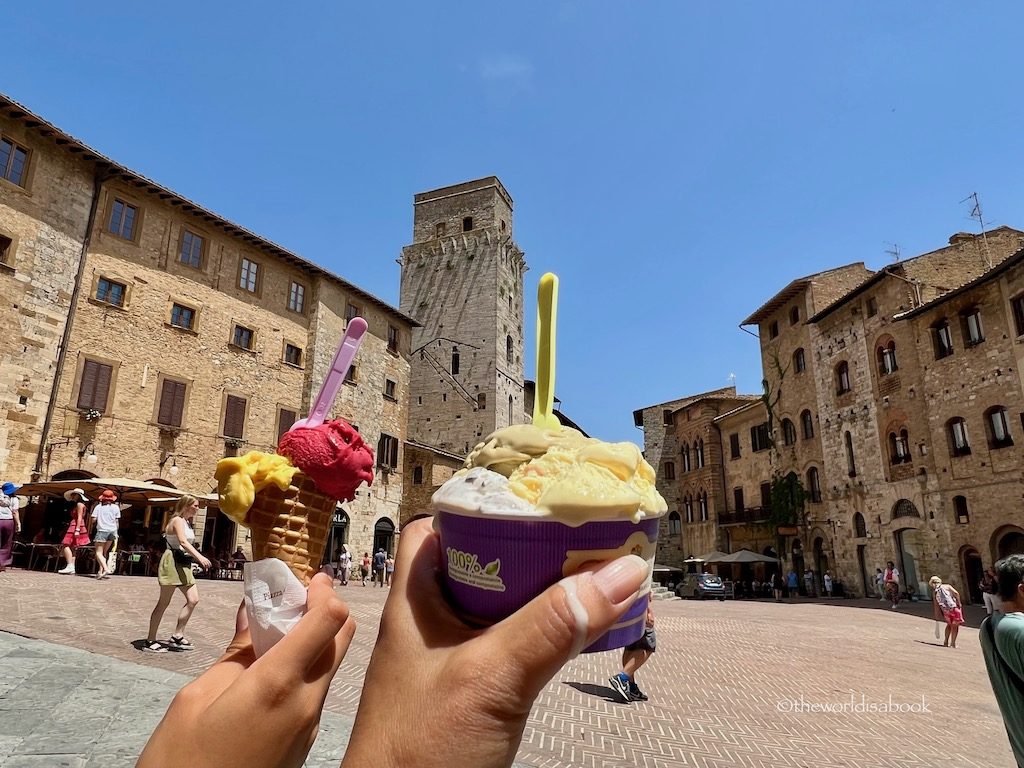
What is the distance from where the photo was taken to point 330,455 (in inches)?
87.6

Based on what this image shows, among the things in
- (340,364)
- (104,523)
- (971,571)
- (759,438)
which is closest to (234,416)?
(104,523)

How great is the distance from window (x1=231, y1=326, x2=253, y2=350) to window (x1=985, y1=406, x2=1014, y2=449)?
28.0 meters

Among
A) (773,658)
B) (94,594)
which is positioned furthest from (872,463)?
(94,594)

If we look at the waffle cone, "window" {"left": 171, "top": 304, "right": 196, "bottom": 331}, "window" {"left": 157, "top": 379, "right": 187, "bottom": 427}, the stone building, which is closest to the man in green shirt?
the waffle cone

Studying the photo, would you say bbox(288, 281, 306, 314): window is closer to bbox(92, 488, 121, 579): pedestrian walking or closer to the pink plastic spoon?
bbox(92, 488, 121, 579): pedestrian walking

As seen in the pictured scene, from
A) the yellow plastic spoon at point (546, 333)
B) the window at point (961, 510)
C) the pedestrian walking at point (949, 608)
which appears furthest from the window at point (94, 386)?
the window at point (961, 510)

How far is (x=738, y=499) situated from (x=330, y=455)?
3679cm

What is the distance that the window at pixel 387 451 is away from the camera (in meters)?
28.7

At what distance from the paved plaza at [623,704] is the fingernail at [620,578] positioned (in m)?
3.02

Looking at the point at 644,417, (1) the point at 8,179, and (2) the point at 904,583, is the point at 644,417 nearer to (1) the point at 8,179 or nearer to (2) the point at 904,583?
(2) the point at 904,583

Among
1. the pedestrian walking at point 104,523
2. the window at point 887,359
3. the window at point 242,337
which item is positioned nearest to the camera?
the pedestrian walking at point 104,523

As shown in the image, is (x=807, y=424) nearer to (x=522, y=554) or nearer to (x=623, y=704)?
(x=623, y=704)

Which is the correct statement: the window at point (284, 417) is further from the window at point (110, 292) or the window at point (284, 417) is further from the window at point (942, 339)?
the window at point (942, 339)

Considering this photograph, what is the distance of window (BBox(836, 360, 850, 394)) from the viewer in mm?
27814
